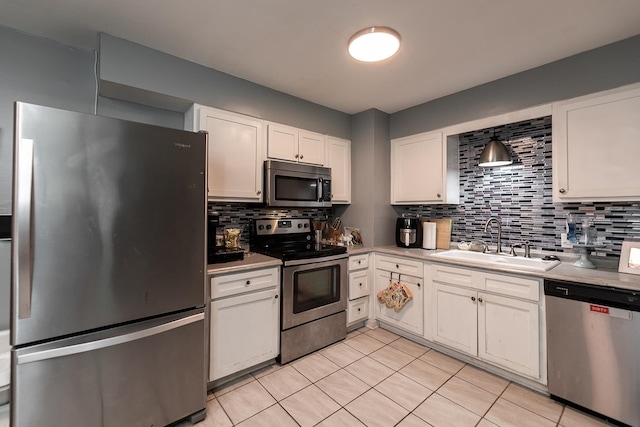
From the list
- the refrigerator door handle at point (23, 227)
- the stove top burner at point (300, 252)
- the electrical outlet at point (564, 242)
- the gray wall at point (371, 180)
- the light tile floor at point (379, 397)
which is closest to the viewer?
the refrigerator door handle at point (23, 227)

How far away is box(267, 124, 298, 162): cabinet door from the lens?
2605 mm

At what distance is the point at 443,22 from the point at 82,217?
89.5 inches

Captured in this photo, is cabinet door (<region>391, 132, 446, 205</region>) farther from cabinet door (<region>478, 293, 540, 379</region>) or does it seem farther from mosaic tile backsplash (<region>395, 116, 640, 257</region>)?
cabinet door (<region>478, 293, 540, 379</region>)

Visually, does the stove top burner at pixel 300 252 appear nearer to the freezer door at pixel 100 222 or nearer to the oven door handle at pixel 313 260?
the oven door handle at pixel 313 260

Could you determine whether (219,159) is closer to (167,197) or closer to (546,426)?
(167,197)

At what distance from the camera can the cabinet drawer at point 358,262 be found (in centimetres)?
279

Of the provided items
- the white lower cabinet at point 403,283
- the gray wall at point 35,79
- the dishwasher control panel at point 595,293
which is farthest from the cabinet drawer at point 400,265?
the gray wall at point 35,79

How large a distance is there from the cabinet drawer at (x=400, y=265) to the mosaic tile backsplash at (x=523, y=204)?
0.72 m

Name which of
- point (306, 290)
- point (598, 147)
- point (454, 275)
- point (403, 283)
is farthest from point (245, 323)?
point (598, 147)

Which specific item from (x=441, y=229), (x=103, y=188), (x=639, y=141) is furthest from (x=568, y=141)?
(x=103, y=188)

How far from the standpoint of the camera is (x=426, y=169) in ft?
9.55

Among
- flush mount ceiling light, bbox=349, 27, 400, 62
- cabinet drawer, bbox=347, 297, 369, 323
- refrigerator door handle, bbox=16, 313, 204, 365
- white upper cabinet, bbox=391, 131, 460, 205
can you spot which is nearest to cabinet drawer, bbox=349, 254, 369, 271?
cabinet drawer, bbox=347, 297, 369, 323

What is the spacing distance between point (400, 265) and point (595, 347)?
1409 millimetres

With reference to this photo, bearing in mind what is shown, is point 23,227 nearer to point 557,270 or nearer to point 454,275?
point 454,275
